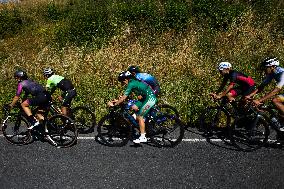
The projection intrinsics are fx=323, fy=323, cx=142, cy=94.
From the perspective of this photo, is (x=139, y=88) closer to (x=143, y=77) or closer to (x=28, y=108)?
(x=143, y=77)

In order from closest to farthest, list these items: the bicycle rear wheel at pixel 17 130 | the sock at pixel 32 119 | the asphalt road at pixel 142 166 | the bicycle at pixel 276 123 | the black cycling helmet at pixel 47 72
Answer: the asphalt road at pixel 142 166 → the bicycle at pixel 276 123 → the sock at pixel 32 119 → the bicycle rear wheel at pixel 17 130 → the black cycling helmet at pixel 47 72

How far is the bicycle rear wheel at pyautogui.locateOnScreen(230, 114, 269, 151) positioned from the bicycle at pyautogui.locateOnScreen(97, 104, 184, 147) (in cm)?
122

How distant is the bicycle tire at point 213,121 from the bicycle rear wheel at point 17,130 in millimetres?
4363

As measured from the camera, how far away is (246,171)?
6.14 metres

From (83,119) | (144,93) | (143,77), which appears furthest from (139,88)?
(83,119)

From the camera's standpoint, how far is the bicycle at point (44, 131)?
768 centimetres

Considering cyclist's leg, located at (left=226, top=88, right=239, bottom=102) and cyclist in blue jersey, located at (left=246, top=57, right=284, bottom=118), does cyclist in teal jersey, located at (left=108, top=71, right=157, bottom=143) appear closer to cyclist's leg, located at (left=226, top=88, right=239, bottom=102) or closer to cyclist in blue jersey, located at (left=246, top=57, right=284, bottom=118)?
cyclist's leg, located at (left=226, top=88, right=239, bottom=102)

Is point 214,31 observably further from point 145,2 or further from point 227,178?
point 227,178

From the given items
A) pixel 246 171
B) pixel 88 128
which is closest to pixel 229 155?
pixel 246 171

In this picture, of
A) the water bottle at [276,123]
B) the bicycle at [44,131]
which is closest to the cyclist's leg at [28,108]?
the bicycle at [44,131]

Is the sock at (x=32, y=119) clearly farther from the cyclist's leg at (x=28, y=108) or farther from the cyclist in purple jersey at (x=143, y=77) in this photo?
the cyclist in purple jersey at (x=143, y=77)

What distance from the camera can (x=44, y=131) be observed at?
7.83 meters

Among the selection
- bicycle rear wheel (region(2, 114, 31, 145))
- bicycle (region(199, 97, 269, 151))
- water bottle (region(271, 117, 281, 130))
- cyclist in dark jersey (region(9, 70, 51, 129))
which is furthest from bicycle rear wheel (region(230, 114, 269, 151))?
bicycle rear wheel (region(2, 114, 31, 145))

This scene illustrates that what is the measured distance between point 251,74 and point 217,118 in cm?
386
